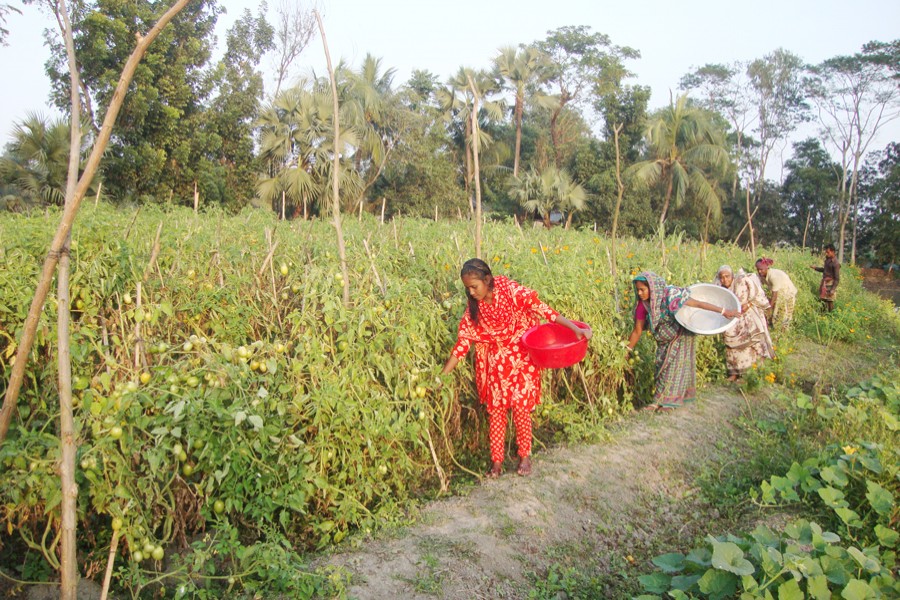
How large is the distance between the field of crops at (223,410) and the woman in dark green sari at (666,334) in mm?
1076

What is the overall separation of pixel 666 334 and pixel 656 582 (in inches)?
111

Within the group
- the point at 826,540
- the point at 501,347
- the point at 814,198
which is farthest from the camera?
the point at 814,198

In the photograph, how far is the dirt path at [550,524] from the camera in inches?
106

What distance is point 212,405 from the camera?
102 inches

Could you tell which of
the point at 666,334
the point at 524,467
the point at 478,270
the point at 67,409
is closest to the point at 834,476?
the point at 524,467

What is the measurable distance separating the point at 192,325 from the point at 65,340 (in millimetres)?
1344

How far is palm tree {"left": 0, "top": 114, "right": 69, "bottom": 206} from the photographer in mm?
11484

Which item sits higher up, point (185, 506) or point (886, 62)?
point (886, 62)

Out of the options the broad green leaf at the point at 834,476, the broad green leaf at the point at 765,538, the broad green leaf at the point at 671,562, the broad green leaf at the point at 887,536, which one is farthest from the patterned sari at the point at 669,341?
the broad green leaf at the point at 671,562

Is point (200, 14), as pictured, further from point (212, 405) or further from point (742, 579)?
point (742, 579)

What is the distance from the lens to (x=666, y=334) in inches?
197

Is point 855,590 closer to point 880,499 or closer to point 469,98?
point 880,499

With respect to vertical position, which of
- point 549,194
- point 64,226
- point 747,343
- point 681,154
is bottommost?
point 747,343

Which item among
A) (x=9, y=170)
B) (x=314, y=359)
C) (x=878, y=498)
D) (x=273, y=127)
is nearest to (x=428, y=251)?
(x=314, y=359)
